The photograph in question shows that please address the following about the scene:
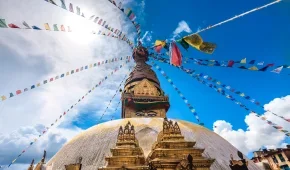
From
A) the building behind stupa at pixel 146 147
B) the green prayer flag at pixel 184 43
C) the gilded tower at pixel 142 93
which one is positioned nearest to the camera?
the green prayer flag at pixel 184 43

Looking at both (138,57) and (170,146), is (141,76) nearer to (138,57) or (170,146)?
(138,57)

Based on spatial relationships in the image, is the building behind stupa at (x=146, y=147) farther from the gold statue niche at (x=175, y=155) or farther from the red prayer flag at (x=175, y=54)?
the red prayer flag at (x=175, y=54)

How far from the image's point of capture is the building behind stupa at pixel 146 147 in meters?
8.81

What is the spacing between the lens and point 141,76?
2281cm

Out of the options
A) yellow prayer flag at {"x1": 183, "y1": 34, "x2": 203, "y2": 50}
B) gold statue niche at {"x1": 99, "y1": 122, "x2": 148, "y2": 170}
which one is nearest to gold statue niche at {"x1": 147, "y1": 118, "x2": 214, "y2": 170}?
gold statue niche at {"x1": 99, "y1": 122, "x2": 148, "y2": 170}

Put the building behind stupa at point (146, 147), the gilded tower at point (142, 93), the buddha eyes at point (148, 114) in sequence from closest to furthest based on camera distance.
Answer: the building behind stupa at point (146, 147), the buddha eyes at point (148, 114), the gilded tower at point (142, 93)

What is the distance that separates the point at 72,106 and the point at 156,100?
8.15 m

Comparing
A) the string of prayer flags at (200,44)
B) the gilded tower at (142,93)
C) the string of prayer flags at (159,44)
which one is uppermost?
the gilded tower at (142,93)

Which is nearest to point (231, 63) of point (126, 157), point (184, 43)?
point (184, 43)

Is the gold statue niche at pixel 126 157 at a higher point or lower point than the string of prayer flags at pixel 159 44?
lower

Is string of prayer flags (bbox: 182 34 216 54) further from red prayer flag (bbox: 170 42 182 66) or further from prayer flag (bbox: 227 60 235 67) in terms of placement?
prayer flag (bbox: 227 60 235 67)

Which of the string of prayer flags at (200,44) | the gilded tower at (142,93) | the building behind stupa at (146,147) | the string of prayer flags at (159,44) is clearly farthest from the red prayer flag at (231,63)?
the gilded tower at (142,93)

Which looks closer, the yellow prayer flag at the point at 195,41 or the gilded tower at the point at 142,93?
the yellow prayer flag at the point at 195,41

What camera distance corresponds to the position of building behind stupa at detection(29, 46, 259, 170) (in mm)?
8812
